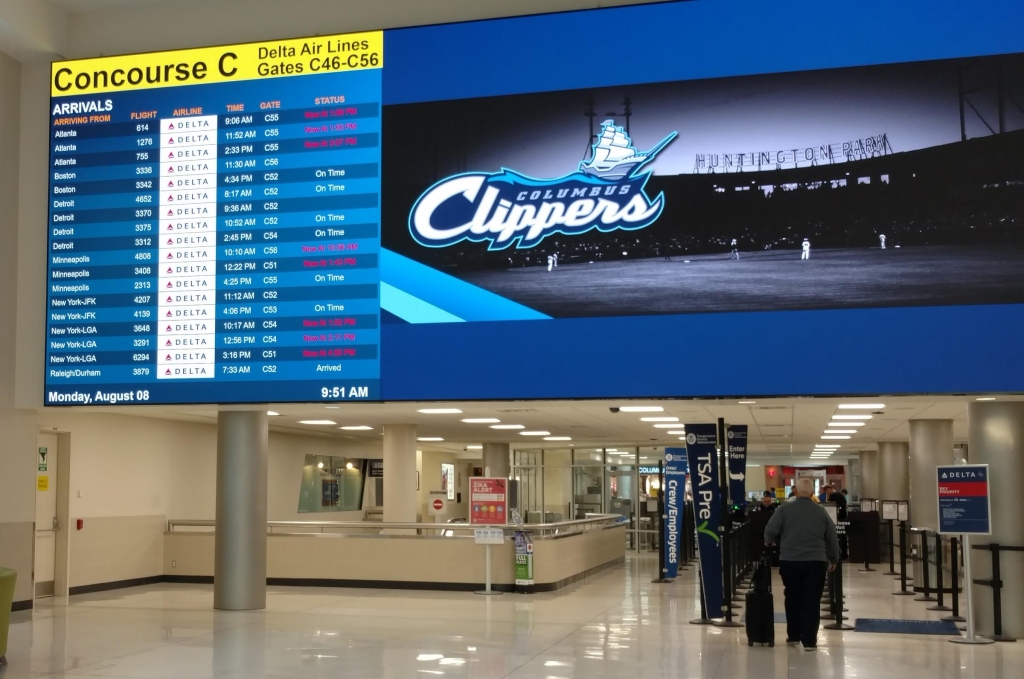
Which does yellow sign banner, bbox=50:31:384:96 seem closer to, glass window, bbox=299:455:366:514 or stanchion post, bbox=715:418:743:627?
stanchion post, bbox=715:418:743:627

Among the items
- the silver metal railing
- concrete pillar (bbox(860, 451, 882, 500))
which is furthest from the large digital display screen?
concrete pillar (bbox(860, 451, 882, 500))

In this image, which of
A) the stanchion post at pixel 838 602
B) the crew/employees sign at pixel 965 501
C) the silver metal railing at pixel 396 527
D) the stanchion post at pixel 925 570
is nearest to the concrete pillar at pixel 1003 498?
the crew/employees sign at pixel 965 501

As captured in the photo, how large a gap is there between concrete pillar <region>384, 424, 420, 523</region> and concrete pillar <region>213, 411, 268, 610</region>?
8.07 m

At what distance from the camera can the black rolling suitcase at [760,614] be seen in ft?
31.0

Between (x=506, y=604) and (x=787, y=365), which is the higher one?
(x=787, y=365)

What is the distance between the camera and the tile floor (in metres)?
8.21

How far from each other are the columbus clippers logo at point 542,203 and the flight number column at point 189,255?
210 cm

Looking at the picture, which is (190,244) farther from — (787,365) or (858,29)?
(858,29)

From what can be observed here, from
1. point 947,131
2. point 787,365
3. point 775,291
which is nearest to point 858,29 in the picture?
point 947,131

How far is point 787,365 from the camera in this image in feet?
27.4

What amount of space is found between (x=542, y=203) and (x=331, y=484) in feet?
55.7

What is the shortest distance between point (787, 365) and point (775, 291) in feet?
2.03

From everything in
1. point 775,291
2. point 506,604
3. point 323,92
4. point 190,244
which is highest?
point 323,92

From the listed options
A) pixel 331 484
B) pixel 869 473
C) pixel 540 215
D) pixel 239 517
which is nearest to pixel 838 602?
pixel 540 215
